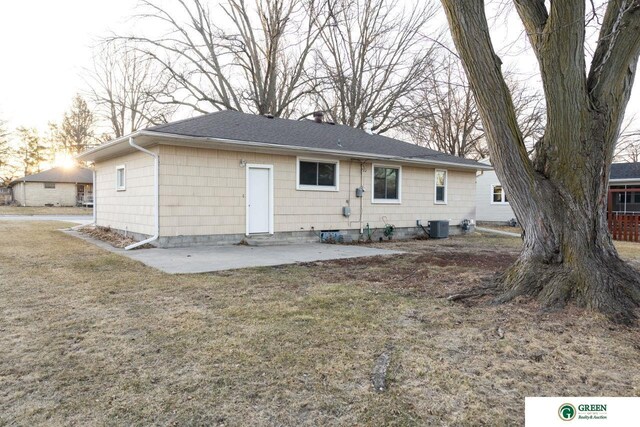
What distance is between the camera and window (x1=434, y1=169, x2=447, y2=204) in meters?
14.8

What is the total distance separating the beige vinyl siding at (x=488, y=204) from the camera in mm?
22453

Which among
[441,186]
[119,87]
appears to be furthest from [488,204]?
[119,87]

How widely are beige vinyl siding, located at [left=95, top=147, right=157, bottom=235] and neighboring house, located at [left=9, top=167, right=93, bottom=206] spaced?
25.3m

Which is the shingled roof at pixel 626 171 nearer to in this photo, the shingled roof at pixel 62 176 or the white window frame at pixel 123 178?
the white window frame at pixel 123 178

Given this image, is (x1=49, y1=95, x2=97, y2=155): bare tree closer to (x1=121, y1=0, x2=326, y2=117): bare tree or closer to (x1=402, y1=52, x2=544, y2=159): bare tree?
(x1=121, y1=0, x2=326, y2=117): bare tree

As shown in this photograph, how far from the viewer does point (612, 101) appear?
14.4 ft

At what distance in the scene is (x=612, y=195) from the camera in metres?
21.9

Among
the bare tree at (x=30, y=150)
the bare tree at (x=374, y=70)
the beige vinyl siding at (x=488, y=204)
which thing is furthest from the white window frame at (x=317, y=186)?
the bare tree at (x=30, y=150)

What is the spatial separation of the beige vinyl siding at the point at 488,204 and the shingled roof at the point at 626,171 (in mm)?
5502

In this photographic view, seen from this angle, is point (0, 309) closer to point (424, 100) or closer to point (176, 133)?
point (176, 133)

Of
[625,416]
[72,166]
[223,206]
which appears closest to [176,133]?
[223,206]

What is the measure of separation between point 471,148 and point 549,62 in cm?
2627

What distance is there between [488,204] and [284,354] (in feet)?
74.9

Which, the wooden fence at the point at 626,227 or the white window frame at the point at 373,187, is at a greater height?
the white window frame at the point at 373,187
